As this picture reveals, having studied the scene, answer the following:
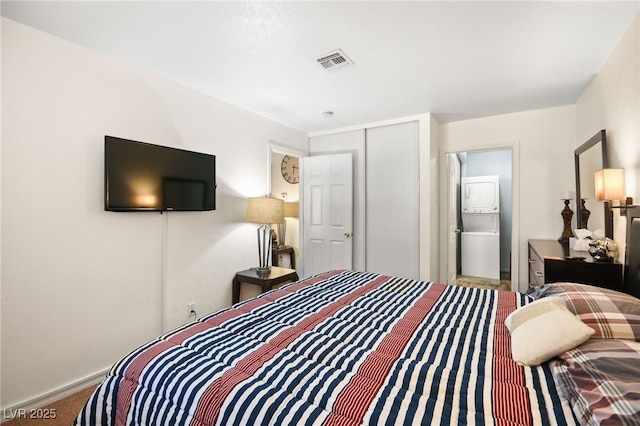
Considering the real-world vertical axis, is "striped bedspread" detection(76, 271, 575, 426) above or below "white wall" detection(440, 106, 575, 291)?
below

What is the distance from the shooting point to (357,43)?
210 centimetres

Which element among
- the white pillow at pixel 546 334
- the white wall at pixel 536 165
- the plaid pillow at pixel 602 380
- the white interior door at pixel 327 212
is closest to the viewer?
the plaid pillow at pixel 602 380

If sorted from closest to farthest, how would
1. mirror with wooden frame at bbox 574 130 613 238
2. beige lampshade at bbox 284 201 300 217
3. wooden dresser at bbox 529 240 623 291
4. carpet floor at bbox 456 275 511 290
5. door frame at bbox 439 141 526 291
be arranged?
wooden dresser at bbox 529 240 623 291 < mirror with wooden frame at bbox 574 130 613 238 < door frame at bbox 439 141 526 291 < carpet floor at bbox 456 275 511 290 < beige lampshade at bbox 284 201 300 217

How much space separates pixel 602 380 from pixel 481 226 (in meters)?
5.10

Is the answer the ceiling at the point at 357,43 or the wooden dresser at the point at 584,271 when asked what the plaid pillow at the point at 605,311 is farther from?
the ceiling at the point at 357,43

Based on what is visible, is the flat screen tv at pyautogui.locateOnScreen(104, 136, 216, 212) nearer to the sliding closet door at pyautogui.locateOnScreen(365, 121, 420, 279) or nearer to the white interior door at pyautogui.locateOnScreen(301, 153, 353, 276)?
the white interior door at pyautogui.locateOnScreen(301, 153, 353, 276)

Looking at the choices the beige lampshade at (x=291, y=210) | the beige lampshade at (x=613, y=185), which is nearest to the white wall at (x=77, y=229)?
the beige lampshade at (x=291, y=210)

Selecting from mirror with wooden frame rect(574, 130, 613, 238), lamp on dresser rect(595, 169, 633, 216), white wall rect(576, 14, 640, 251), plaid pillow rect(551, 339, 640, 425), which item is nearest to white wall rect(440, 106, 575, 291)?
mirror with wooden frame rect(574, 130, 613, 238)

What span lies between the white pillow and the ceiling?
5.52 ft

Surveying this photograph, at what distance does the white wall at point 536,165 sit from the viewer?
339cm

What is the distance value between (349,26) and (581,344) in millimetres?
2002

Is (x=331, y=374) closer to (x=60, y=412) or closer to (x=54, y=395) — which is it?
(x=60, y=412)

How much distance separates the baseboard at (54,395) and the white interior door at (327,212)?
2634 mm

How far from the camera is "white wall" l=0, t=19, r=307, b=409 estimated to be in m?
1.85
